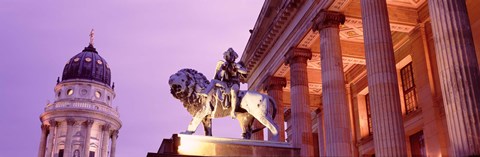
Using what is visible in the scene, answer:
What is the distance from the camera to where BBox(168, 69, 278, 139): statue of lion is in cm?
1330

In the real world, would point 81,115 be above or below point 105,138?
above

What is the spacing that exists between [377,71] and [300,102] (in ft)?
31.9

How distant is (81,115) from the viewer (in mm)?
73500

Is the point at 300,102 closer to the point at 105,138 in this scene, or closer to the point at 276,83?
the point at 276,83

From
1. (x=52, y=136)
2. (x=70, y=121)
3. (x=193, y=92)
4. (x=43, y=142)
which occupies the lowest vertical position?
(x=193, y=92)

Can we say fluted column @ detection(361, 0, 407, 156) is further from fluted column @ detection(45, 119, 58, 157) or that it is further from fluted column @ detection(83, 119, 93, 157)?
fluted column @ detection(45, 119, 58, 157)

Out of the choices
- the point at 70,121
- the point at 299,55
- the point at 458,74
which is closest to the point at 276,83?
the point at 299,55

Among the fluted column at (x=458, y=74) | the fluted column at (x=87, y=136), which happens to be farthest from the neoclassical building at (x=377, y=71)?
the fluted column at (x=87, y=136)

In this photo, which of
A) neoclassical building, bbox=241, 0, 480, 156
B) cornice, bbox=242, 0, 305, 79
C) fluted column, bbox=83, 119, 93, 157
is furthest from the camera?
fluted column, bbox=83, 119, 93, 157

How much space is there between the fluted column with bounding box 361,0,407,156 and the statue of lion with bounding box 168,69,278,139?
575 cm

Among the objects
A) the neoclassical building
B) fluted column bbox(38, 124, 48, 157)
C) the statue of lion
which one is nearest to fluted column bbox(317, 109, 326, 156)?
the neoclassical building

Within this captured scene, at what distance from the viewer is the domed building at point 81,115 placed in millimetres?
72750

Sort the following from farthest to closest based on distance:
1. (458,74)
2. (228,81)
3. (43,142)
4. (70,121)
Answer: (43,142) < (70,121) < (458,74) < (228,81)

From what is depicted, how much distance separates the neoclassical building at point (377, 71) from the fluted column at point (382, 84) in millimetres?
35
